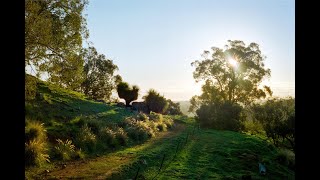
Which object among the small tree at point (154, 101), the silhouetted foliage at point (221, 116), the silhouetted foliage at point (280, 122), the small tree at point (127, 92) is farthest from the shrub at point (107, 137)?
the small tree at point (154, 101)

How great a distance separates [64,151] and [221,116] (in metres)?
31.5

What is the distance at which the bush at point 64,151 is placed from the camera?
15267 millimetres

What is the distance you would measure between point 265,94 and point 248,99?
4.09 m

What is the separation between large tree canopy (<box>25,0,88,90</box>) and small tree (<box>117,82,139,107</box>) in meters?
28.4

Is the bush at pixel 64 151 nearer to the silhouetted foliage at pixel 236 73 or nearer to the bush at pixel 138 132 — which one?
the bush at pixel 138 132

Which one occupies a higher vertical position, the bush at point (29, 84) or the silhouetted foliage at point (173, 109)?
the bush at point (29, 84)

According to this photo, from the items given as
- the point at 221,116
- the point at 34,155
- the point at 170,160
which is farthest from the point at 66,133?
the point at 221,116

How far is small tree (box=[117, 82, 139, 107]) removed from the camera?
48.1 m

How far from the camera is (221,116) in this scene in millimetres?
44156

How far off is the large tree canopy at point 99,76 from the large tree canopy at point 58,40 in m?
45.0

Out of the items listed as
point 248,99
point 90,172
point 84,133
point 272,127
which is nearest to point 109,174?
point 90,172

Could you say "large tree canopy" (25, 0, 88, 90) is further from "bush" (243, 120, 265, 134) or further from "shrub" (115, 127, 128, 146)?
"bush" (243, 120, 265, 134)

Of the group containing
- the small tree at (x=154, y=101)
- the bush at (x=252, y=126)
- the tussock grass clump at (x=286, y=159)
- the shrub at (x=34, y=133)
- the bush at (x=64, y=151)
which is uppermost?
the small tree at (x=154, y=101)
